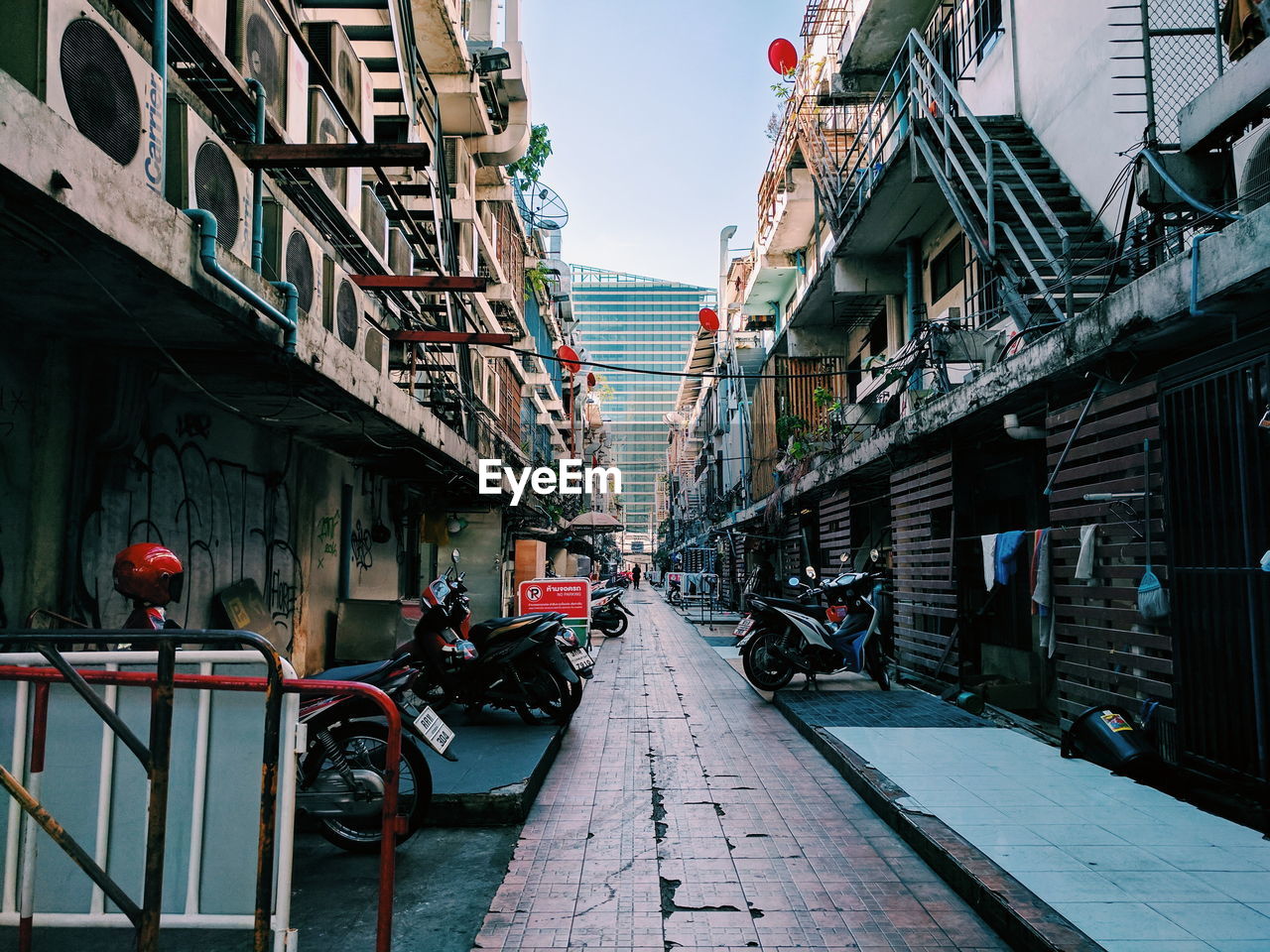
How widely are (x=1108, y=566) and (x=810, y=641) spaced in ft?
15.0

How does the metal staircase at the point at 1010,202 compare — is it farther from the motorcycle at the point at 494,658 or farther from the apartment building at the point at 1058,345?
the motorcycle at the point at 494,658

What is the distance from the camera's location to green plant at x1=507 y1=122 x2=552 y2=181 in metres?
26.2

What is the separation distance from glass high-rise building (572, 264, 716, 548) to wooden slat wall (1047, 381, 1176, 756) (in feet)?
526

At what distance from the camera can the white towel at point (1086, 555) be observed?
6.57 m

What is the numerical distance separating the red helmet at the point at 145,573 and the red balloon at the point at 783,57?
2073 cm

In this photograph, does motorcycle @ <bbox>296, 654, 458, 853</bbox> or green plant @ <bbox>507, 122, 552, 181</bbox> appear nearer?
motorcycle @ <bbox>296, 654, 458, 853</bbox>

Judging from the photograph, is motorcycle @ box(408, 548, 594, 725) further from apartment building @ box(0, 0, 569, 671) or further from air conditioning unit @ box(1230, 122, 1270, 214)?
air conditioning unit @ box(1230, 122, 1270, 214)

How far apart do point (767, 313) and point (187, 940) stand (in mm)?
29254

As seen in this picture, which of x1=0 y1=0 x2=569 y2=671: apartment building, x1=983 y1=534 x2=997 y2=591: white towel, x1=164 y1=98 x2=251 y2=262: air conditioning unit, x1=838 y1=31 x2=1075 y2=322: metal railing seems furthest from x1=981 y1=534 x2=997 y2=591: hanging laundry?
x1=164 y1=98 x2=251 y2=262: air conditioning unit

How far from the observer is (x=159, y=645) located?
3.03 meters

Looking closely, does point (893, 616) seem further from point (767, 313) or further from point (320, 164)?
point (767, 313)

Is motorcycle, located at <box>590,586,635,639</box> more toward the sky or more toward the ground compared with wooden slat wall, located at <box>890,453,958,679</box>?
more toward the ground

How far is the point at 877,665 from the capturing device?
10.9 metres

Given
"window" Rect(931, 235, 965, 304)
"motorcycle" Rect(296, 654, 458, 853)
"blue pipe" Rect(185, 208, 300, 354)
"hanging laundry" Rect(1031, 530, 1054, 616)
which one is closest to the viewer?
"blue pipe" Rect(185, 208, 300, 354)
